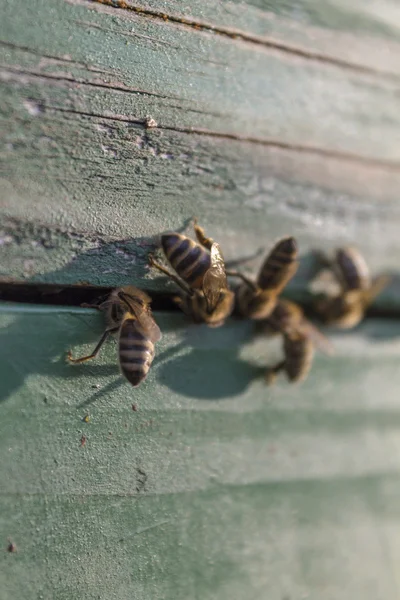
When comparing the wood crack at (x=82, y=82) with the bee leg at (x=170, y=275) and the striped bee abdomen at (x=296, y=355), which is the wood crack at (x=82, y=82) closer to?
the bee leg at (x=170, y=275)

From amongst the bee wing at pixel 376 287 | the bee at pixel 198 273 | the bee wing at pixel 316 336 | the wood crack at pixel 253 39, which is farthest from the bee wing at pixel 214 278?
the bee wing at pixel 376 287

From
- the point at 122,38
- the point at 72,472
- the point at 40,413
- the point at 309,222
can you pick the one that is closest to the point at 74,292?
the point at 40,413

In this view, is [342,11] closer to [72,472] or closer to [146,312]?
[146,312]

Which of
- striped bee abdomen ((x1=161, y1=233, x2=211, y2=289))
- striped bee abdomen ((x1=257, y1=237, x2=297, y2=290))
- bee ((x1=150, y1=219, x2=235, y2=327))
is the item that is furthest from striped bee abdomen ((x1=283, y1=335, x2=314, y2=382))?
striped bee abdomen ((x1=161, y1=233, x2=211, y2=289))

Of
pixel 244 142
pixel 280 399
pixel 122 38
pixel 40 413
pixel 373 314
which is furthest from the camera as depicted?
pixel 373 314

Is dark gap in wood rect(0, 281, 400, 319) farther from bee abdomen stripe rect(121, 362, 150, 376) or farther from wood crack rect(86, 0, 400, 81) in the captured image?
wood crack rect(86, 0, 400, 81)

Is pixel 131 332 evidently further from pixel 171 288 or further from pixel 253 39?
pixel 253 39
